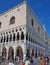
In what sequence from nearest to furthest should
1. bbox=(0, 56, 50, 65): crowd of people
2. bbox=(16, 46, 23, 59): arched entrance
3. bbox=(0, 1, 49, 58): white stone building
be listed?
1. bbox=(0, 56, 50, 65): crowd of people
2. bbox=(0, 1, 49, 58): white stone building
3. bbox=(16, 46, 23, 59): arched entrance

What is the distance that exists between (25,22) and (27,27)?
114 centimetres

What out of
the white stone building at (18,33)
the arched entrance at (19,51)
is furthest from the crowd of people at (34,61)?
the arched entrance at (19,51)

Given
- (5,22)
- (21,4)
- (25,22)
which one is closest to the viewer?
(25,22)

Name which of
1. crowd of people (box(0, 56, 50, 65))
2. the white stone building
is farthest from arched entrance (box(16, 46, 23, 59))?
crowd of people (box(0, 56, 50, 65))

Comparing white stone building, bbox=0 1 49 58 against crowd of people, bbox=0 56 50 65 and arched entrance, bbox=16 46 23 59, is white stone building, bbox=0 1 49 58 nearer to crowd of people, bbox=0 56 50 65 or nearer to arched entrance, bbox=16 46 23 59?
→ arched entrance, bbox=16 46 23 59

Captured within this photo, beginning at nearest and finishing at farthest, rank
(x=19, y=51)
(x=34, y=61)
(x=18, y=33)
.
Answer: (x=34, y=61)
(x=18, y=33)
(x=19, y=51)

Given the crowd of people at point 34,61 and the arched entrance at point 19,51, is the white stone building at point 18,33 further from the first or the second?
the crowd of people at point 34,61

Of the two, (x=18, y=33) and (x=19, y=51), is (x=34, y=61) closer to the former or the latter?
(x=19, y=51)

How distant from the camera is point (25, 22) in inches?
1215

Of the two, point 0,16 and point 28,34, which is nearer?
point 28,34

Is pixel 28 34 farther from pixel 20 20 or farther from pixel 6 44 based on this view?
pixel 6 44

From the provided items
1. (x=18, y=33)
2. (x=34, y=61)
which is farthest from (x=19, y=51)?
(x=34, y=61)

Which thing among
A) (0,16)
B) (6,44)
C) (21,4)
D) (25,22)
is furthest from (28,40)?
(0,16)

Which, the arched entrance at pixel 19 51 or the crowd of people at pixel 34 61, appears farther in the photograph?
the arched entrance at pixel 19 51
